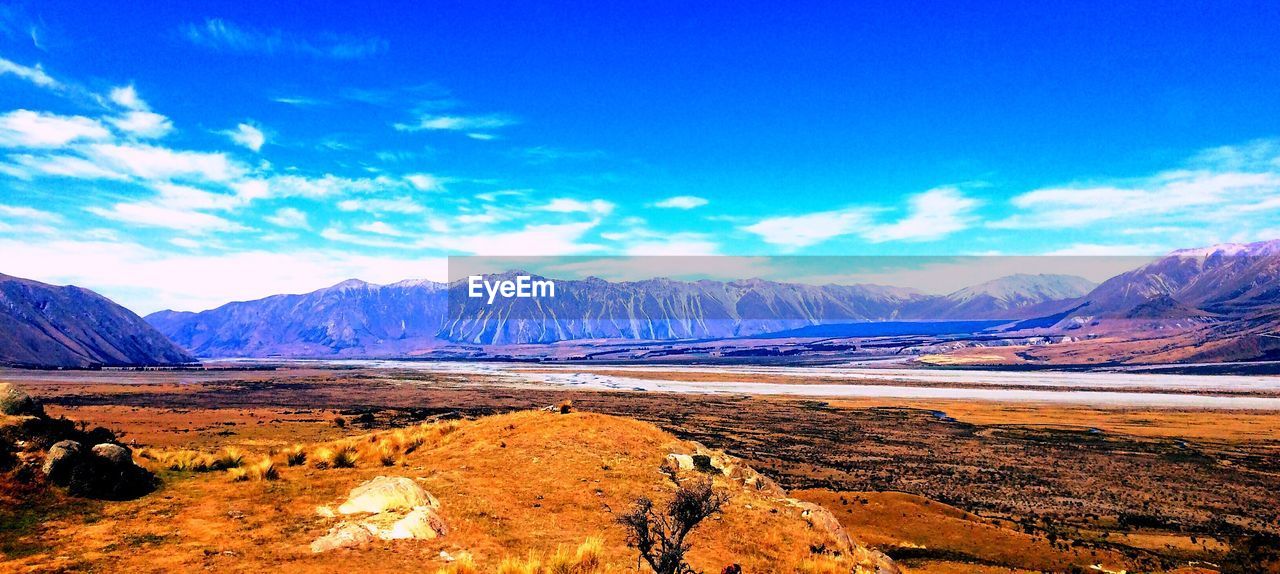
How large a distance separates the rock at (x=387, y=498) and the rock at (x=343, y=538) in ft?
2.60

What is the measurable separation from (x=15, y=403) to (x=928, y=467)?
4298 centimetres

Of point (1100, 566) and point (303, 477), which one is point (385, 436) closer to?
point (303, 477)

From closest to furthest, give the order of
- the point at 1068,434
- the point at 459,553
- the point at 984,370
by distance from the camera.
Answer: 1. the point at 459,553
2. the point at 1068,434
3. the point at 984,370

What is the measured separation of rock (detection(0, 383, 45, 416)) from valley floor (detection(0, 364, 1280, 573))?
15.7 feet

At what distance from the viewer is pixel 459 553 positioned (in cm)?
1221

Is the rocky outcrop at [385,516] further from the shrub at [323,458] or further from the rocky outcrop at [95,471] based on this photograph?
the rocky outcrop at [95,471]

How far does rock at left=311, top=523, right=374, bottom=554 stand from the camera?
11734 mm

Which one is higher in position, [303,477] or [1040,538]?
[303,477]

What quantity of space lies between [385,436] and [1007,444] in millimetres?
48117

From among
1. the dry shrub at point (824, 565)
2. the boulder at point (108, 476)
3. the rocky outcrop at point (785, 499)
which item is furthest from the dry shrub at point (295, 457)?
the dry shrub at point (824, 565)

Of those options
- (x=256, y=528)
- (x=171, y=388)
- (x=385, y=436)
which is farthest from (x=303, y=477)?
(x=171, y=388)

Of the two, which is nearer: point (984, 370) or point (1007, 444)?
point (1007, 444)

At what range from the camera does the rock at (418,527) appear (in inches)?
497

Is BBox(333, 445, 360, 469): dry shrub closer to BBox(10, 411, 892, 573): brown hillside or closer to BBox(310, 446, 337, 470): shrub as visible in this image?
BBox(310, 446, 337, 470): shrub
